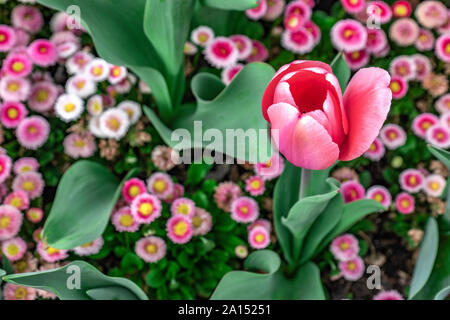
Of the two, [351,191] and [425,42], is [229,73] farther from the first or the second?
[425,42]

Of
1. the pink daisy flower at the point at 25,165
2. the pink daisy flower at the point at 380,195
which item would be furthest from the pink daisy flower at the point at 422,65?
the pink daisy flower at the point at 25,165

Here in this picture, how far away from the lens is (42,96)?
136cm

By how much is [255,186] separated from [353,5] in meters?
0.67

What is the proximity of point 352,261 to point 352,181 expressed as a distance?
0.22m

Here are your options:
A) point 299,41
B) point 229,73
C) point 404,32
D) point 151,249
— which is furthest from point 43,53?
point 404,32

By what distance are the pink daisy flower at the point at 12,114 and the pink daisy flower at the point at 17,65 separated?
0.28ft

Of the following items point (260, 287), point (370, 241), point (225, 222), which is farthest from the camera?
point (370, 241)

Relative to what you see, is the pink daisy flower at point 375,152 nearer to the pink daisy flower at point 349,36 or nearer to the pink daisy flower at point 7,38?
the pink daisy flower at point 349,36

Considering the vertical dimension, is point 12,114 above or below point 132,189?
above

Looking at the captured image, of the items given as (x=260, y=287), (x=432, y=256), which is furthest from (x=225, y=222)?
(x=432, y=256)

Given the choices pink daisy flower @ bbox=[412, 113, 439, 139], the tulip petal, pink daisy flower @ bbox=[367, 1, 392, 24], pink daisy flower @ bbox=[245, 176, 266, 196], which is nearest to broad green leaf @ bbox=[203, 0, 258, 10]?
the tulip petal

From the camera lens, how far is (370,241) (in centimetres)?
139

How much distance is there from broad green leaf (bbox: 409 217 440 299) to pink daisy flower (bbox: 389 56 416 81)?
46cm
